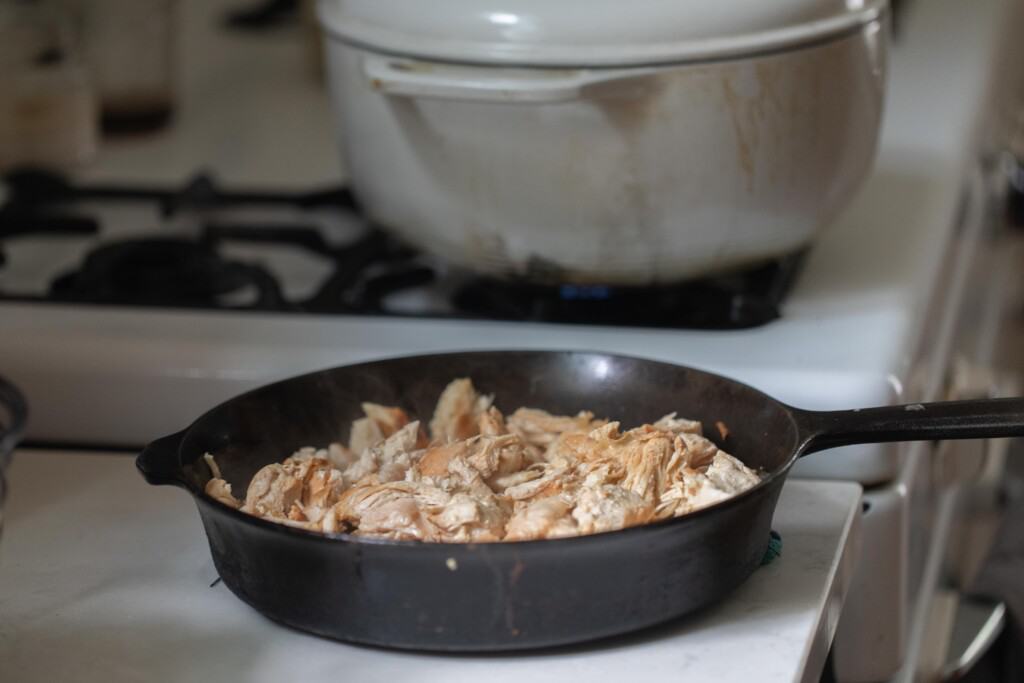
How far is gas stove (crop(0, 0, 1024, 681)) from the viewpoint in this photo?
72 cm

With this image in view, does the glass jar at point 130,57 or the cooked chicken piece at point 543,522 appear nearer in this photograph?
the cooked chicken piece at point 543,522

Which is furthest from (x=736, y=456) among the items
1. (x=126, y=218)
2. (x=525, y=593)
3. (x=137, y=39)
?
(x=137, y=39)

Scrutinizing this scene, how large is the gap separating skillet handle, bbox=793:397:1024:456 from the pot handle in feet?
0.70

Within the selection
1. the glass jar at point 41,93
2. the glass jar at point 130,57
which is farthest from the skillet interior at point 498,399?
the glass jar at point 130,57

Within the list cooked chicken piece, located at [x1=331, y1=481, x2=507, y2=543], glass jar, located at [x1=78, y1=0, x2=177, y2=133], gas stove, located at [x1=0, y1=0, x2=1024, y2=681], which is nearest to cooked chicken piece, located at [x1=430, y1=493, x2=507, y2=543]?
cooked chicken piece, located at [x1=331, y1=481, x2=507, y2=543]

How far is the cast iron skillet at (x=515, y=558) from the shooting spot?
1.65ft

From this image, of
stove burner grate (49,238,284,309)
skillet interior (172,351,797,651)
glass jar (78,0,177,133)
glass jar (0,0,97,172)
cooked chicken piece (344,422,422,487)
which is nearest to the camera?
skillet interior (172,351,797,651)

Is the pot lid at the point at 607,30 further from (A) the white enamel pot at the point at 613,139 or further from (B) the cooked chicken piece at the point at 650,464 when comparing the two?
(B) the cooked chicken piece at the point at 650,464

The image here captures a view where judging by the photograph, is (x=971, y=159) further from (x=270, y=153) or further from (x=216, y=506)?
(x=216, y=506)

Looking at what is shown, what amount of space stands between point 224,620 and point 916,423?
0.97ft

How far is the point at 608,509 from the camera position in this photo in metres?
0.53

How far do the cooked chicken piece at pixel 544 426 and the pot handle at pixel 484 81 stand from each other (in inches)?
6.3

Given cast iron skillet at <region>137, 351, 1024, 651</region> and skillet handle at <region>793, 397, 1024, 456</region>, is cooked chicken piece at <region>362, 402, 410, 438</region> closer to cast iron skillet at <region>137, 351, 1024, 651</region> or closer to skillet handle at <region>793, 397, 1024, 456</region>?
cast iron skillet at <region>137, 351, 1024, 651</region>

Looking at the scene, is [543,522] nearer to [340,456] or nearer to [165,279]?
[340,456]
